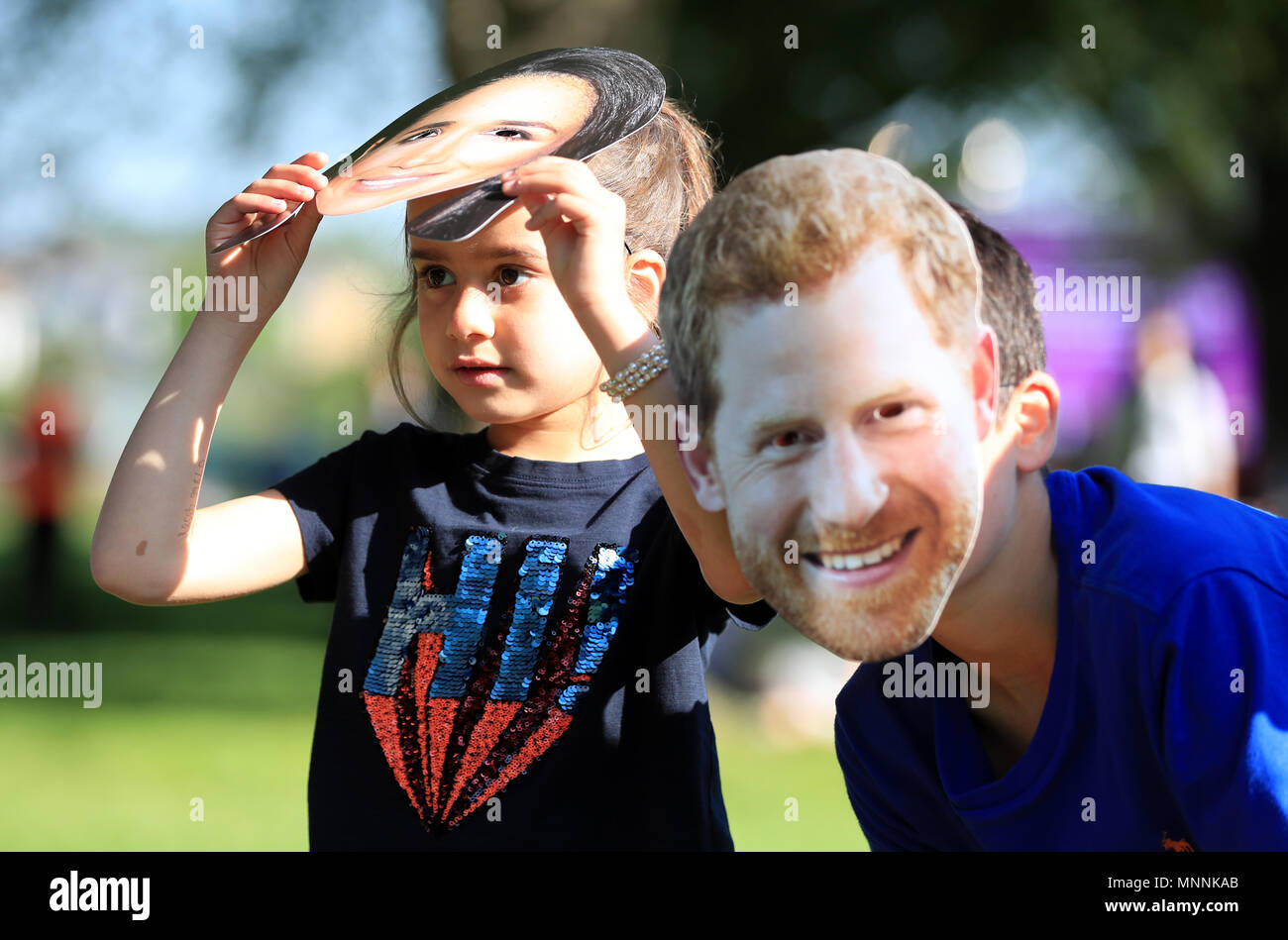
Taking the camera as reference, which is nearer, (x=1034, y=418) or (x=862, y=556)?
(x=862, y=556)

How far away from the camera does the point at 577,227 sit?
170cm

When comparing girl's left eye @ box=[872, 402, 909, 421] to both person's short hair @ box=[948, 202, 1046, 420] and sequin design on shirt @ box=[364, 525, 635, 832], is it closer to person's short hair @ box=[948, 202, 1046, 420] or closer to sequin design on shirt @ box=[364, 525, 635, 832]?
person's short hair @ box=[948, 202, 1046, 420]

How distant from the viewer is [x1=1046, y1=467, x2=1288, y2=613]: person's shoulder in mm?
1661

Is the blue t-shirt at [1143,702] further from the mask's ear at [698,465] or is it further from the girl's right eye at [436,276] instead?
the girl's right eye at [436,276]

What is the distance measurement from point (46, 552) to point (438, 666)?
1103 cm

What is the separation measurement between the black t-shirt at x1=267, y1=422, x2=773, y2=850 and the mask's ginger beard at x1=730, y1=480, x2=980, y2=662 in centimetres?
58

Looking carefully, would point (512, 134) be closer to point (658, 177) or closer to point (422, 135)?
point (422, 135)

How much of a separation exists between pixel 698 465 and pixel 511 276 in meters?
0.70

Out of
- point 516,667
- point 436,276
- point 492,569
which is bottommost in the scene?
point 516,667

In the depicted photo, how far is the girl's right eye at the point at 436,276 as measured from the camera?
2221 millimetres

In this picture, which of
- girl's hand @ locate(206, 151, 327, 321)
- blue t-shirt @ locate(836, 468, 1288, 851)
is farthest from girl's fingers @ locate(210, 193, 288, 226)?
blue t-shirt @ locate(836, 468, 1288, 851)

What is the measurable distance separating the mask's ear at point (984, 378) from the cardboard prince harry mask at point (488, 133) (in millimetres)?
603

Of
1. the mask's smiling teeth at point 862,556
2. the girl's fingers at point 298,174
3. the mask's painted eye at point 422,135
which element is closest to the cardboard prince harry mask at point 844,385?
the mask's smiling teeth at point 862,556

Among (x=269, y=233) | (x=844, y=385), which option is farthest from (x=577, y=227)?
(x=269, y=233)
